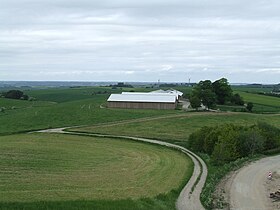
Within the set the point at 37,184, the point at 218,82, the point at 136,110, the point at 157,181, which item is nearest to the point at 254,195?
the point at 157,181

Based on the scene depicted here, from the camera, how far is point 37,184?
3259cm

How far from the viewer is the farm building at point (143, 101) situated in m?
99.2

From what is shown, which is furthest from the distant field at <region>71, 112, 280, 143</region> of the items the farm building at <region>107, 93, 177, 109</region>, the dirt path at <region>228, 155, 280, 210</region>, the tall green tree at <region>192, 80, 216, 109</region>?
the dirt path at <region>228, 155, 280, 210</region>

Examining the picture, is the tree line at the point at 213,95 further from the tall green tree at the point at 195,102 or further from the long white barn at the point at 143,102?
the long white barn at the point at 143,102

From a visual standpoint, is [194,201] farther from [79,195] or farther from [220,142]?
[220,142]

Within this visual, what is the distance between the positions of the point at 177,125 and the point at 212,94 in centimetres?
2354

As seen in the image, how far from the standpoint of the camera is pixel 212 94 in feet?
316

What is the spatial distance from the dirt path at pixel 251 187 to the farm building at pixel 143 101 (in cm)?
5302

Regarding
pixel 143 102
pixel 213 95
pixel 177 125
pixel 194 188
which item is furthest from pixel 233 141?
pixel 143 102

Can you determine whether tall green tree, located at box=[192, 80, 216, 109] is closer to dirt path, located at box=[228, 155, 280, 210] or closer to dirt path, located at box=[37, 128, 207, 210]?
dirt path, located at box=[37, 128, 207, 210]

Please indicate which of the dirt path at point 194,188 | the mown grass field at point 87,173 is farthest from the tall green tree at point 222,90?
the dirt path at point 194,188

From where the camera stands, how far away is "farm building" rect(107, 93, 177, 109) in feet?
325

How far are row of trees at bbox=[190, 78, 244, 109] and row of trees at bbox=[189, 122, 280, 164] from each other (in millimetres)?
38949

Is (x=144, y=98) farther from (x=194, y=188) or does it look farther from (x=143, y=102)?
(x=194, y=188)
